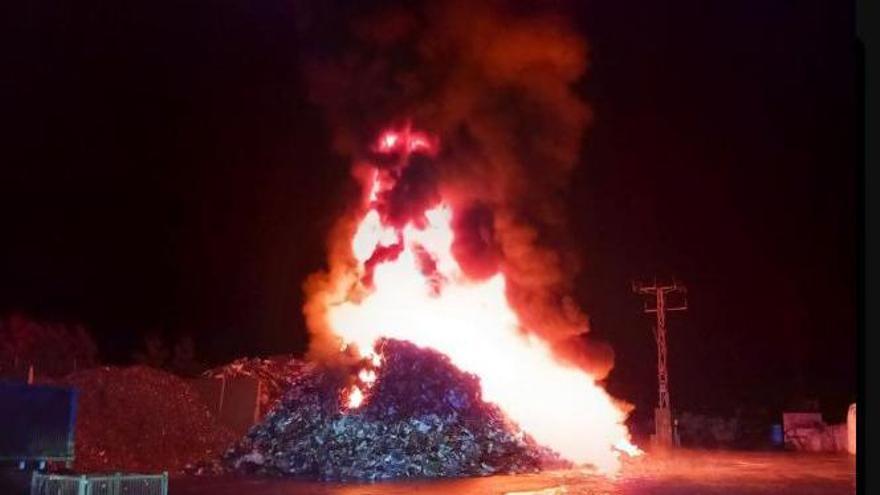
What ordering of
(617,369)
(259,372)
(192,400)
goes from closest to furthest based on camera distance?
(192,400) < (259,372) < (617,369)

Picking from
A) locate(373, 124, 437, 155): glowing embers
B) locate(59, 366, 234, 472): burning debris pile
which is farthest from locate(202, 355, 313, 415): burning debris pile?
locate(373, 124, 437, 155): glowing embers

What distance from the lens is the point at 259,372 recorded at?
3162 cm

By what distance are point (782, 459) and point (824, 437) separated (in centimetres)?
1088

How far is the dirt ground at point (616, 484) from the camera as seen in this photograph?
60.5 feet

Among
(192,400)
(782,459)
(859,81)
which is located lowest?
(782,459)

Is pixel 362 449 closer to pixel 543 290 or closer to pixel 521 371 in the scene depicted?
pixel 521 371

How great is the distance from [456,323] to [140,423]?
11.6 metres

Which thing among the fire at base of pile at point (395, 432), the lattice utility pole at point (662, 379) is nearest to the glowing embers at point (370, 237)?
the fire at base of pile at point (395, 432)

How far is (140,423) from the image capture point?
25547 millimetres

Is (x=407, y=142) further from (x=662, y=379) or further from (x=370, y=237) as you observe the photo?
(x=662, y=379)

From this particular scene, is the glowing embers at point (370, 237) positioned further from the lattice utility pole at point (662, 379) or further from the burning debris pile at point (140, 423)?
the lattice utility pole at point (662, 379)

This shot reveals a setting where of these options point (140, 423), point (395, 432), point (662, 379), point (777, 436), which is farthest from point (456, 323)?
point (777, 436)

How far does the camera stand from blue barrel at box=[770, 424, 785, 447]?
43.6 meters

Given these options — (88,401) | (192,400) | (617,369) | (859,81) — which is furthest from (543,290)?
(617,369)
